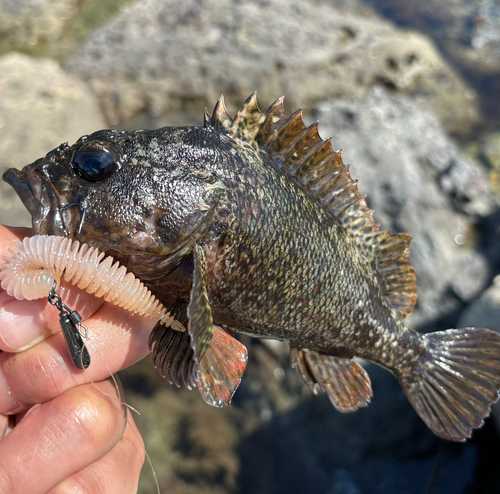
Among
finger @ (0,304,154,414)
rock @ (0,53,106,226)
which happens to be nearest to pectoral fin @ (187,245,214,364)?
finger @ (0,304,154,414)

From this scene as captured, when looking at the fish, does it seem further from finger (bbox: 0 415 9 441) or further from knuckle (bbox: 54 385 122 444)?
finger (bbox: 0 415 9 441)

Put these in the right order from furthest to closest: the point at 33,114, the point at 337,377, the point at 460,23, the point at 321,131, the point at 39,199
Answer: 1. the point at 460,23
2. the point at 33,114
3. the point at 321,131
4. the point at 337,377
5. the point at 39,199

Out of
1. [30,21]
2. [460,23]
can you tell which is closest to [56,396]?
[30,21]

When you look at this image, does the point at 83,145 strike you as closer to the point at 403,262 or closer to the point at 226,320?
the point at 226,320

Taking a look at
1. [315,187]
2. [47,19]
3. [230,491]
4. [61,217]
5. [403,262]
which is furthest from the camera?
[47,19]

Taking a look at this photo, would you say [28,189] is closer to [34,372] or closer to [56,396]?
[34,372]

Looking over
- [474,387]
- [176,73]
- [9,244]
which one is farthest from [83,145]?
[176,73]

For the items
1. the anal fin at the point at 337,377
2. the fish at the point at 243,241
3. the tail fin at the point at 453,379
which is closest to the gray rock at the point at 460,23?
the tail fin at the point at 453,379
